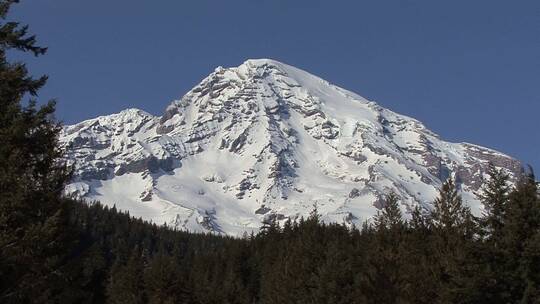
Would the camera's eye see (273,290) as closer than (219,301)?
Yes

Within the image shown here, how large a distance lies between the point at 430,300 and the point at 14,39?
98.4ft

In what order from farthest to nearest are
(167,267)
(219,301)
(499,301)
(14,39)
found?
(219,301), (167,267), (499,301), (14,39)

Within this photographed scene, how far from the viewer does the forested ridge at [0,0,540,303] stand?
693 inches

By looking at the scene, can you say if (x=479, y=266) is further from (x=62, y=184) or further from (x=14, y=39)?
(x=14, y=39)

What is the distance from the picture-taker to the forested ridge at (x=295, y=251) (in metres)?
17.6

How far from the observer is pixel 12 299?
1653cm

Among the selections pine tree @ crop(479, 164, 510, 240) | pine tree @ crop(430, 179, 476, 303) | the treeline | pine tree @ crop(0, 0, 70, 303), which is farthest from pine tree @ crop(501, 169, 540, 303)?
pine tree @ crop(0, 0, 70, 303)

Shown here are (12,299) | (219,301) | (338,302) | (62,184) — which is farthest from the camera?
(219,301)

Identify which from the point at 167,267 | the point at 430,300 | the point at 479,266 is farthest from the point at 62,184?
the point at 167,267

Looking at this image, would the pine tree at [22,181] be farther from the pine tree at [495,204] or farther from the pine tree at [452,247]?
the pine tree at [495,204]

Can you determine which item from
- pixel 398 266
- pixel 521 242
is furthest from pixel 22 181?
pixel 398 266

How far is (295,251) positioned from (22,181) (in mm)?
55770

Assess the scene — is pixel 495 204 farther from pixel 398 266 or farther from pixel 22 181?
pixel 22 181

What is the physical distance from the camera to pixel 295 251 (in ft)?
235
